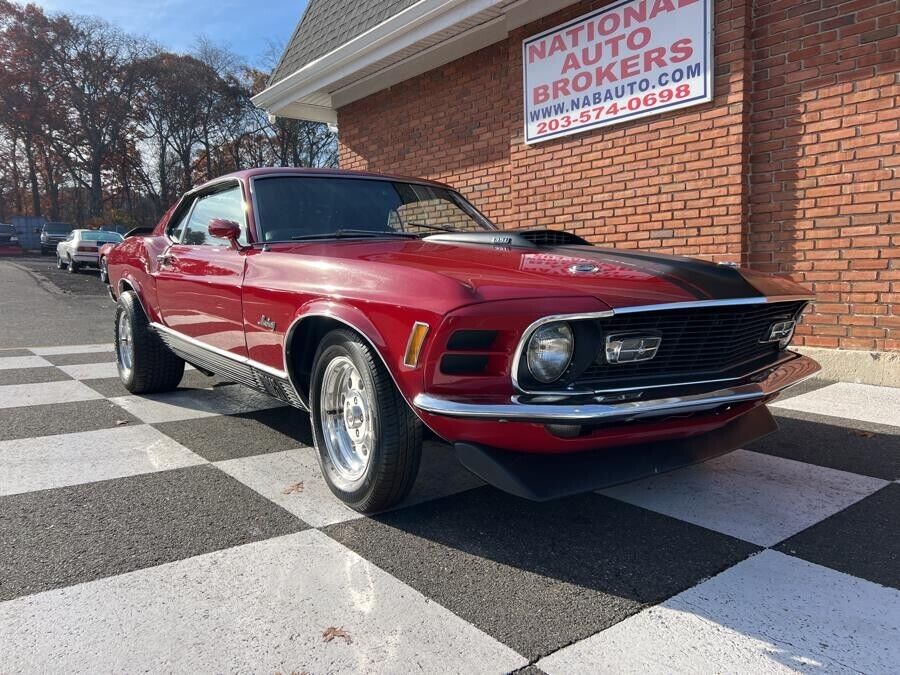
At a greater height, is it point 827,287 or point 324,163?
point 324,163

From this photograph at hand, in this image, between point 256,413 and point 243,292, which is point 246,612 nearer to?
point 243,292

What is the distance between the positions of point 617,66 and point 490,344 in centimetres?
477

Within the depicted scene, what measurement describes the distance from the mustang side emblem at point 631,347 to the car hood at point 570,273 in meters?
0.13

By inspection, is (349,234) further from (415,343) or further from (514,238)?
(415,343)

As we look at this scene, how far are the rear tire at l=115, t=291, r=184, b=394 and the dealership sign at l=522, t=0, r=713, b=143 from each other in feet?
13.7

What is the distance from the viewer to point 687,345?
2391mm

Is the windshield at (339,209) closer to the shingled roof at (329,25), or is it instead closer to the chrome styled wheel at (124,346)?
the chrome styled wheel at (124,346)

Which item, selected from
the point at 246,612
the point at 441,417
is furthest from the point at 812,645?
the point at 246,612

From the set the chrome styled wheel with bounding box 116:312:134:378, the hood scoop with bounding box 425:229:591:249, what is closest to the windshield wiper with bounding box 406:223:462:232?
the hood scoop with bounding box 425:229:591:249

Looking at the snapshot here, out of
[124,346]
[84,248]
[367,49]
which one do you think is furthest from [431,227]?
[84,248]

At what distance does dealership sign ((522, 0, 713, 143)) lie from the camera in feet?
17.9

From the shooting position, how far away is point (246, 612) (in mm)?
1896

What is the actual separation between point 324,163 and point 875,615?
1542 inches

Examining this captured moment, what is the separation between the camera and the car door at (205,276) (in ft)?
11.0
